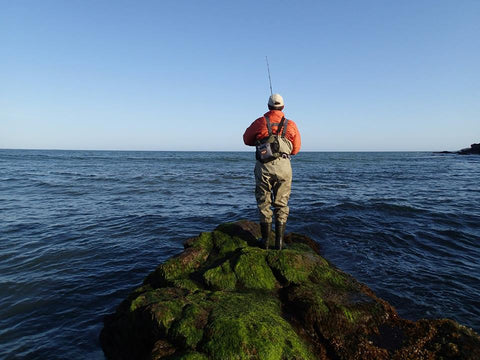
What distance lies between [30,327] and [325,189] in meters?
19.3

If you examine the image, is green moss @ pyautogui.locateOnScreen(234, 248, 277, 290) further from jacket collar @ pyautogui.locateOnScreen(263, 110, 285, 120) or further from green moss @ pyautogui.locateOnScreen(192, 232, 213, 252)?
jacket collar @ pyautogui.locateOnScreen(263, 110, 285, 120)

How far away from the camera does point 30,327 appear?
508 centimetres

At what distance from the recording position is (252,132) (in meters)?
5.61

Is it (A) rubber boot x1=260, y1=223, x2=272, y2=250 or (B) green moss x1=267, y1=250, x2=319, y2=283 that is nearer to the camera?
(B) green moss x1=267, y1=250, x2=319, y2=283

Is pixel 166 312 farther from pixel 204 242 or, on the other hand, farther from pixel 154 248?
pixel 154 248

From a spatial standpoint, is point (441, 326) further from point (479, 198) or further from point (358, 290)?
point (479, 198)

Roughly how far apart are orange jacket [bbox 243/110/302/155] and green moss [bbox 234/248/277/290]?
7.86 feet

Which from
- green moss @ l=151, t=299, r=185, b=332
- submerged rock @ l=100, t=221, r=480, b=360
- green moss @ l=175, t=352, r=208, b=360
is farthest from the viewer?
green moss @ l=151, t=299, r=185, b=332

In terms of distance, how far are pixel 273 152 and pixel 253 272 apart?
238 centimetres

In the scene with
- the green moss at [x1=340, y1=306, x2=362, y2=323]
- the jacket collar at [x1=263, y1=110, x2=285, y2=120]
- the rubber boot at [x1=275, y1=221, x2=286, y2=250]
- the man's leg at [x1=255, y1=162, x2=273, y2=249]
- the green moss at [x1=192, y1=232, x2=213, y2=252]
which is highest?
the jacket collar at [x1=263, y1=110, x2=285, y2=120]

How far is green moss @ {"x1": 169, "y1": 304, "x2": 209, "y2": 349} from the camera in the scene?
3.22 metres

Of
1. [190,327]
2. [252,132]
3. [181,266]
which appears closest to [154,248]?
[181,266]

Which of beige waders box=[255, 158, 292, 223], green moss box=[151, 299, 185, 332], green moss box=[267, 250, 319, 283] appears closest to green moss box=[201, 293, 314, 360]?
green moss box=[151, 299, 185, 332]

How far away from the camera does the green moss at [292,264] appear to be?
4867mm
